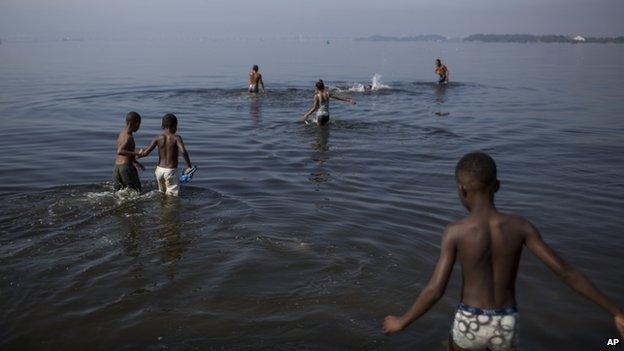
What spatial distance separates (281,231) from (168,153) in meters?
2.39

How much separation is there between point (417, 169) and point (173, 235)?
6.30 meters

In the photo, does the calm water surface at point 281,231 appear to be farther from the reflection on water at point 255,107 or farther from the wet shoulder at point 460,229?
the wet shoulder at point 460,229

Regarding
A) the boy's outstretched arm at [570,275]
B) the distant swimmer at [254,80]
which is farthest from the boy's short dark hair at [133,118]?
the distant swimmer at [254,80]

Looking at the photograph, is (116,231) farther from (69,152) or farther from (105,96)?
(105,96)

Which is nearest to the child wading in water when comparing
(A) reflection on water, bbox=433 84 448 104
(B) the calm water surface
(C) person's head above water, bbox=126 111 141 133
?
(B) the calm water surface

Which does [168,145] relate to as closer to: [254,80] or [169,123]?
[169,123]

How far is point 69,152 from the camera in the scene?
555 inches

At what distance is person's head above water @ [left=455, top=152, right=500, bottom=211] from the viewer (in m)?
3.54

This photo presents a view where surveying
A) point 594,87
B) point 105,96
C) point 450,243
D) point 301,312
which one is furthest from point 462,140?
point 594,87

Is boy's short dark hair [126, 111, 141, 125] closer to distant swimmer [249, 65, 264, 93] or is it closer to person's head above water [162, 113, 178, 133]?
person's head above water [162, 113, 178, 133]

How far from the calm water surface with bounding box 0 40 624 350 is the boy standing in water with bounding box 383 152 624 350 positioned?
1644mm

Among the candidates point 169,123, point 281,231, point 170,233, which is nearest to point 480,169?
point 281,231

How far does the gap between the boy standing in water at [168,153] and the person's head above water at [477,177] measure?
6032 mm

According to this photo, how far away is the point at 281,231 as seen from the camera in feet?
27.1
